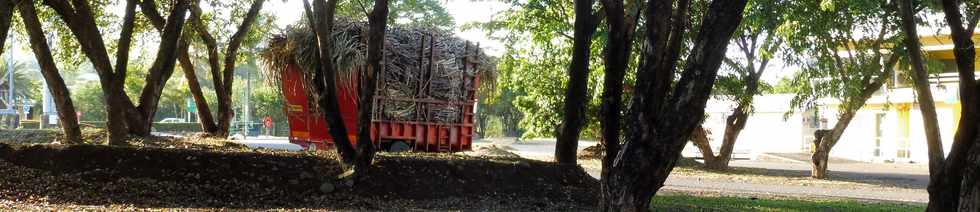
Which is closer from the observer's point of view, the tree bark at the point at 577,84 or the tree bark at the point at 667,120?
the tree bark at the point at 667,120

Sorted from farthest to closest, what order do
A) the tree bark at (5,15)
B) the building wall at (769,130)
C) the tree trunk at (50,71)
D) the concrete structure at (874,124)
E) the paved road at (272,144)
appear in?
the building wall at (769,130) < the concrete structure at (874,124) < the paved road at (272,144) < the tree trunk at (50,71) < the tree bark at (5,15)

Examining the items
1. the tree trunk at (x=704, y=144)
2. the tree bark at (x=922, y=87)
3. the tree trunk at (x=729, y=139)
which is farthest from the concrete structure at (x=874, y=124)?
the tree bark at (x=922, y=87)

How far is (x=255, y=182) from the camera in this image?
1168 centimetres

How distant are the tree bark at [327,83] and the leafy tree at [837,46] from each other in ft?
23.3

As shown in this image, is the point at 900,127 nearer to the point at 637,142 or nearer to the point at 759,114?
the point at 759,114

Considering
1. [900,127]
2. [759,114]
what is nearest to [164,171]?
[900,127]

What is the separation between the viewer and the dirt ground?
35.8ft

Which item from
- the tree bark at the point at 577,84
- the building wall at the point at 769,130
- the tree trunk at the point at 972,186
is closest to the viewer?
the tree trunk at the point at 972,186

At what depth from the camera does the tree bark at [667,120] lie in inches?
285

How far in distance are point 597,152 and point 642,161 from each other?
78.4 feet

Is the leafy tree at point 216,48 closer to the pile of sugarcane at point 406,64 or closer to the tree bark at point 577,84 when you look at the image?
the pile of sugarcane at point 406,64

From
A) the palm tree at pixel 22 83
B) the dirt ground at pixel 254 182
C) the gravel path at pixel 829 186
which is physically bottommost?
the gravel path at pixel 829 186

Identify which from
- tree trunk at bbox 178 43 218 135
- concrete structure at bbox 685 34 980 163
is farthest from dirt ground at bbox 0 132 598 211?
concrete structure at bbox 685 34 980 163

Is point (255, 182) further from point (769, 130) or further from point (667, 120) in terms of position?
point (769, 130)
